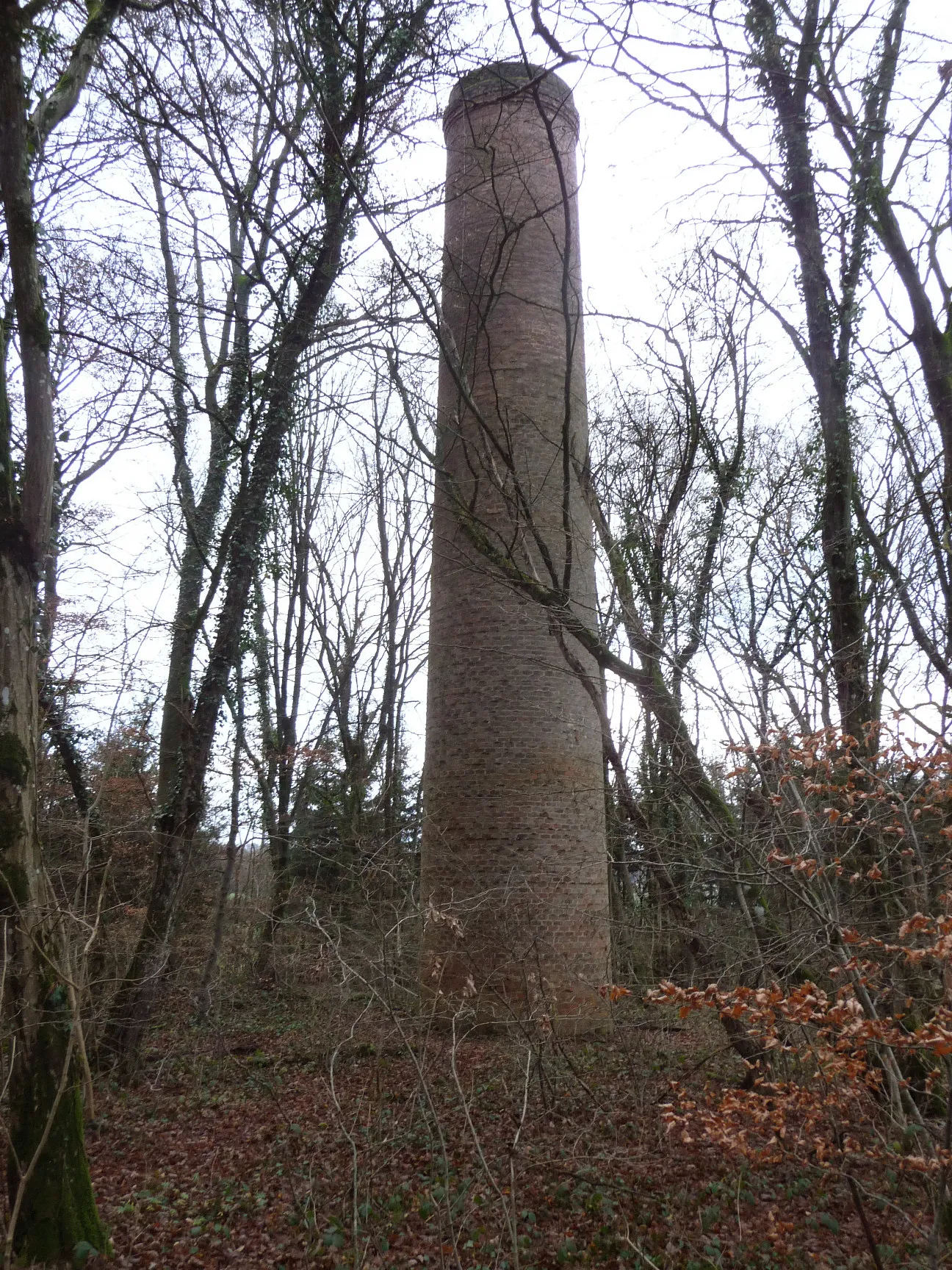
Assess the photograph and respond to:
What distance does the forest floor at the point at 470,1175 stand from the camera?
419 cm

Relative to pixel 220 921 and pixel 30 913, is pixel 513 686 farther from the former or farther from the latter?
pixel 30 913

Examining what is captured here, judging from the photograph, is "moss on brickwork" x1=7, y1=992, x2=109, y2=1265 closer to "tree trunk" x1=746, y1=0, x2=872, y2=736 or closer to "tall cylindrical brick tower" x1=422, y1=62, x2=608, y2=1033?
"tall cylindrical brick tower" x1=422, y1=62, x2=608, y2=1033

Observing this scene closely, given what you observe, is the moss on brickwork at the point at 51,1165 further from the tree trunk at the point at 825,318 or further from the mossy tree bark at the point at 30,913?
the tree trunk at the point at 825,318

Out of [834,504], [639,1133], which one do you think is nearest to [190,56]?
[834,504]

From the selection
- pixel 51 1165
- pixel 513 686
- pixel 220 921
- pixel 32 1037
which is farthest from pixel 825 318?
pixel 220 921

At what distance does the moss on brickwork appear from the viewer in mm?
3707

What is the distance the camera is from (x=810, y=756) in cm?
395

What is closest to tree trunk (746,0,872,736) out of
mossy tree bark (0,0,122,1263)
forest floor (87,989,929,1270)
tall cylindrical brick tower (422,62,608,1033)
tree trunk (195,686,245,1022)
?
tall cylindrical brick tower (422,62,608,1033)

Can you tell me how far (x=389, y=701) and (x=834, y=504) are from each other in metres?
10.9

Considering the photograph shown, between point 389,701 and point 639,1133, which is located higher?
point 389,701

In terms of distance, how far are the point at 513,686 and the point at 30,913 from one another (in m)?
4.84

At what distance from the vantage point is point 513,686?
8125mm

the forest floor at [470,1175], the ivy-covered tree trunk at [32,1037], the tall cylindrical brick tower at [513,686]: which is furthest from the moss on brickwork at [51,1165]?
the tall cylindrical brick tower at [513,686]

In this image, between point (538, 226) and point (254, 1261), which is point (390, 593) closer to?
point (538, 226)
